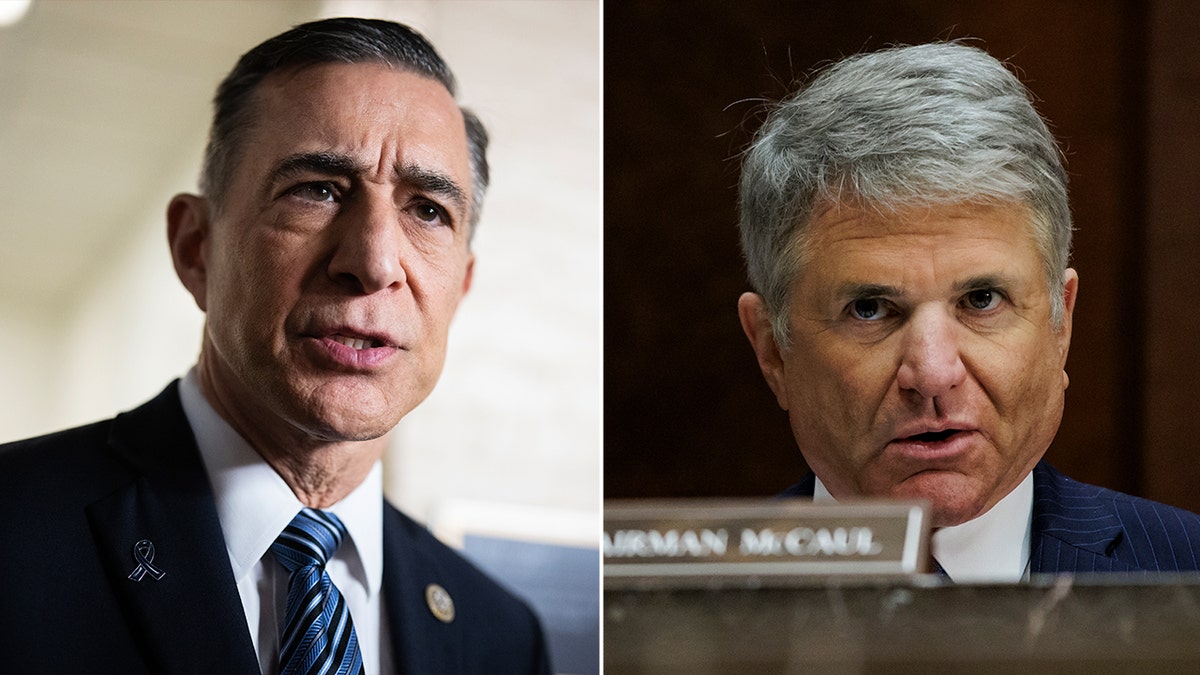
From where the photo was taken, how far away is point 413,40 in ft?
7.10

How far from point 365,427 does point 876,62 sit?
3.37 feet

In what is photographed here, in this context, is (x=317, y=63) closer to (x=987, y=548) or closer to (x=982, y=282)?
(x=982, y=282)

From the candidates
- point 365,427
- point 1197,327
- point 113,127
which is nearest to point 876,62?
point 1197,327

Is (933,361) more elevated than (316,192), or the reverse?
(316,192)

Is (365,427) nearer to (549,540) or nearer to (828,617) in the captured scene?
(549,540)

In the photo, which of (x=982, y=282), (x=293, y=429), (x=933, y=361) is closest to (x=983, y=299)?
(x=982, y=282)

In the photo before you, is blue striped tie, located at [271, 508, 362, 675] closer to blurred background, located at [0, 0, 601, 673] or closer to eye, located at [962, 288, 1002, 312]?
blurred background, located at [0, 0, 601, 673]

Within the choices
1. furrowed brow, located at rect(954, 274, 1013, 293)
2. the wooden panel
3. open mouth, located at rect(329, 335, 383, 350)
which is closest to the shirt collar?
open mouth, located at rect(329, 335, 383, 350)

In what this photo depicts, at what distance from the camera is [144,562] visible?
1960 millimetres

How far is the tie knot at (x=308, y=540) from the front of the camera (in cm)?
204

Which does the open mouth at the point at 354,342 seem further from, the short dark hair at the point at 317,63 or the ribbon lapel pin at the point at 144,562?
the ribbon lapel pin at the point at 144,562

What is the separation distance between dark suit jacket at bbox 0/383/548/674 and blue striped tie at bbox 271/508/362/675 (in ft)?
0.21

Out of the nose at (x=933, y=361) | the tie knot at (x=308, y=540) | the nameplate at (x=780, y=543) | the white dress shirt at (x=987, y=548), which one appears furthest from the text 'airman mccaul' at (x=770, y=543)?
the tie knot at (x=308, y=540)

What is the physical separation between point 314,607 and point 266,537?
13 centimetres
